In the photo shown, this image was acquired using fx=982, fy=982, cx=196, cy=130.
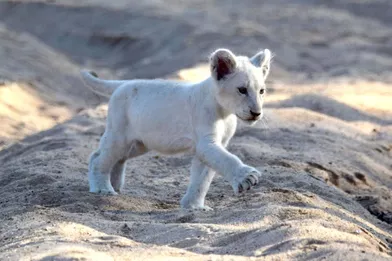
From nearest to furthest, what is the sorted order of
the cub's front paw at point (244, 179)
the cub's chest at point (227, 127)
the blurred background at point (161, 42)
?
the cub's front paw at point (244, 179), the cub's chest at point (227, 127), the blurred background at point (161, 42)

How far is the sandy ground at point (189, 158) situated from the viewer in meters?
6.30

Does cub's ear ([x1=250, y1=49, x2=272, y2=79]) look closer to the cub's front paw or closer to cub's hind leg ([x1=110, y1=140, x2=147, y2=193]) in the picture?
the cub's front paw

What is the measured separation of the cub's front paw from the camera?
6.86 metres

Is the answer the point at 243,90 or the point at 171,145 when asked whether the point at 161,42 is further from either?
the point at 243,90

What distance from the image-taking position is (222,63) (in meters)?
7.46

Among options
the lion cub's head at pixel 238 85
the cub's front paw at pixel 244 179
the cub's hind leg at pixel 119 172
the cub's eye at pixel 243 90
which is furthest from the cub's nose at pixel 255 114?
the cub's hind leg at pixel 119 172

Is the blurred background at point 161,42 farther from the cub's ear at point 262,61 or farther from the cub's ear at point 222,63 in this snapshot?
the cub's ear at point 222,63

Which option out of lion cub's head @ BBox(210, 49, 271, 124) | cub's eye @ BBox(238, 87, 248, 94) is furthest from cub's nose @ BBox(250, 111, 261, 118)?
cub's eye @ BBox(238, 87, 248, 94)

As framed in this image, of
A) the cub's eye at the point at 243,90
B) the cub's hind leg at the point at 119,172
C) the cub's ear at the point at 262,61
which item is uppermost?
the cub's ear at the point at 262,61

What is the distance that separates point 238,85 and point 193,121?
0.54m

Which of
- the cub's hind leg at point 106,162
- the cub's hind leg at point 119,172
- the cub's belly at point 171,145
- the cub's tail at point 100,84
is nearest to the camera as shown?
the cub's belly at point 171,145

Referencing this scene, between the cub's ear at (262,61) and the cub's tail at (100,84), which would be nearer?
the cub's ear at (262,61)

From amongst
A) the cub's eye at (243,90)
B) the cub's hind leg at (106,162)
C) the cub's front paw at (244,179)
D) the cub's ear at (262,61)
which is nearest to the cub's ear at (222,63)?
the cub's eye at (243,90)

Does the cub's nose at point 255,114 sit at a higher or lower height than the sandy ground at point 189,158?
higher
